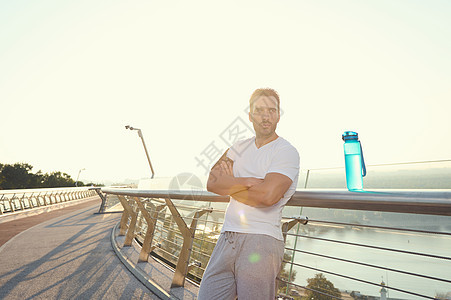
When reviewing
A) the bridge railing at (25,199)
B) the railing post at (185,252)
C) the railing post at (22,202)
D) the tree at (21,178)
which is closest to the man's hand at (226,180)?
the railing post at (185,252)

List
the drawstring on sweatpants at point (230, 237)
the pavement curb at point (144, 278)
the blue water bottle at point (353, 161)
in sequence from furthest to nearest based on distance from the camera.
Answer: the pavement curb at point (144, 278)
the blue water bottle at point (353, 161)
the drawstring on sweatpants at point (230, 237)

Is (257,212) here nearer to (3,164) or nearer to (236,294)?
(236,294)

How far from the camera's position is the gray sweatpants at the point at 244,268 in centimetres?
144

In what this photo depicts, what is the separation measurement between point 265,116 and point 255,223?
679mm

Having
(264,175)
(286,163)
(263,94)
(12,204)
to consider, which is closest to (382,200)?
(286,163)

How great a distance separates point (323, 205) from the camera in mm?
1550

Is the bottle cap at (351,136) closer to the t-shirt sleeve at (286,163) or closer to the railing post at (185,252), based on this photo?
the t-shirt sleeve at (286,163)

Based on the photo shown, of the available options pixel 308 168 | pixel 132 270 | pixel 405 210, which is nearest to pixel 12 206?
pixel 132 270

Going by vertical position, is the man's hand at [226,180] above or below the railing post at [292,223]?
above

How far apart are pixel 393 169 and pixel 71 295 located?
12.9ft

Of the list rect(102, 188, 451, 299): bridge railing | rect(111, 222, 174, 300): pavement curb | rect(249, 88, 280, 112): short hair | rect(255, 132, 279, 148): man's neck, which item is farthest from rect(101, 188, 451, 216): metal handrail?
rect(111, 222, 174, 300): pavement curb

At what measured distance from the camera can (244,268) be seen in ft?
4.79

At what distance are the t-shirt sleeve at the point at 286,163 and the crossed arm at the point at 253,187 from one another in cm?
3

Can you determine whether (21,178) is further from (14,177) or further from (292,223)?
(292,223)
